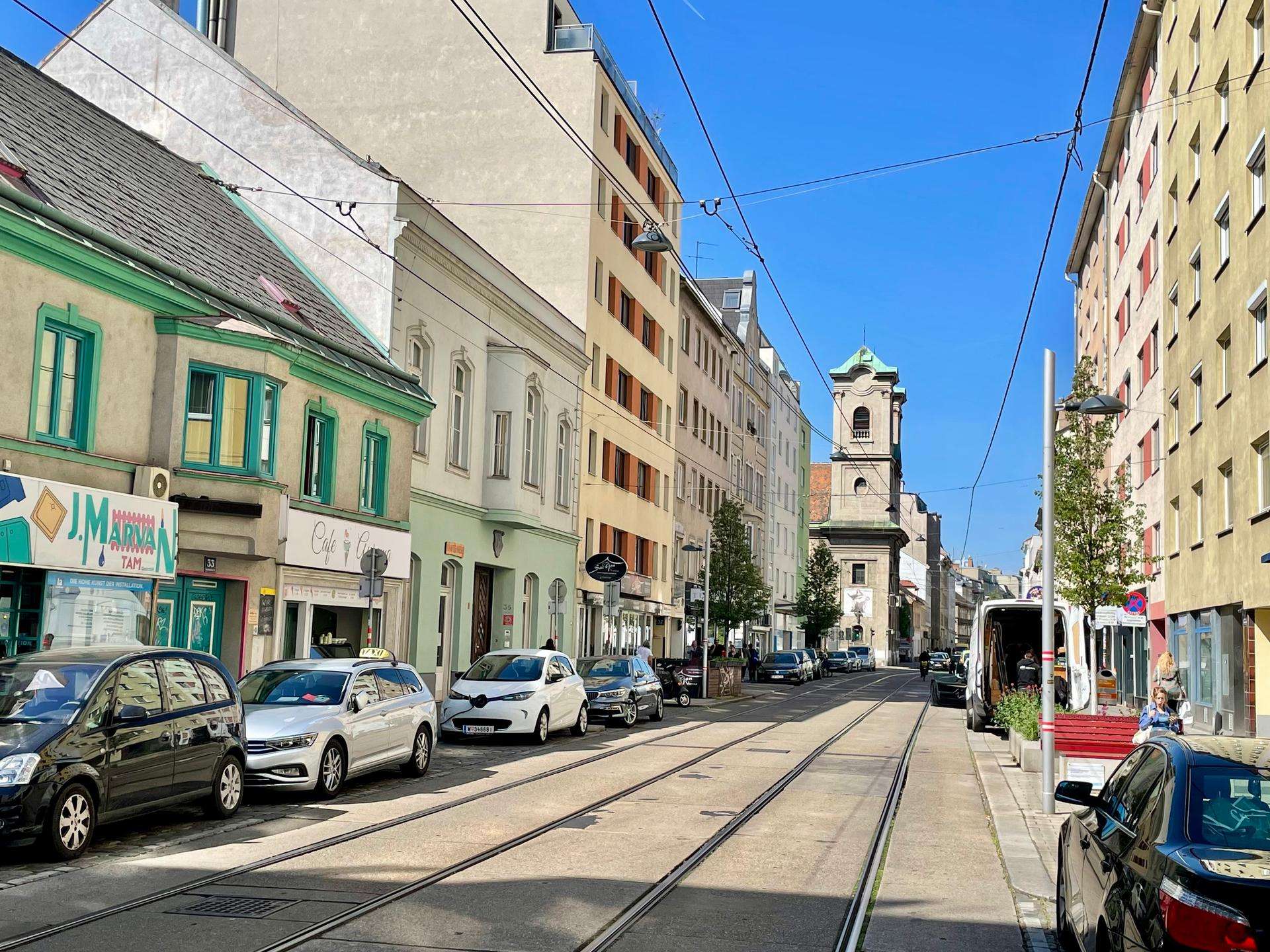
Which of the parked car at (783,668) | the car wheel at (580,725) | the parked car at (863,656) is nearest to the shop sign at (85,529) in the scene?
the car wheel at (580,725)

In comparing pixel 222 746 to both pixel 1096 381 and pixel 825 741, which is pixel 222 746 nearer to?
pixel 825 741

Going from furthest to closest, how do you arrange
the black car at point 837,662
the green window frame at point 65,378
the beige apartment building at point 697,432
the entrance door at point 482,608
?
1. the black car at point 837,662
2. the beige apartment building at point 697,432
3. the entrance door at point 482,608
4. the green window frame at point 65,378

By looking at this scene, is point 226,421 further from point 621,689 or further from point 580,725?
point 621,689

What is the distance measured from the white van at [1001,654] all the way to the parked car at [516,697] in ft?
27.4

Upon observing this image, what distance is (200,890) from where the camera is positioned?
30.0ft

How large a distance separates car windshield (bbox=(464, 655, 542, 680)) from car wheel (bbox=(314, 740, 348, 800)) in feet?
26.1

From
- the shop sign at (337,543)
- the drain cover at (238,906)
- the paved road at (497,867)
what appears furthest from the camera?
the shop sign at (337,543)

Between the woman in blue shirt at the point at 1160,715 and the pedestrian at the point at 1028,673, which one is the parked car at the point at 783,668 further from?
the woman in blue shirt at the point at 1160,715

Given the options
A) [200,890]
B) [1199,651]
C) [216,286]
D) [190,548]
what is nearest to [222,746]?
[200,890]

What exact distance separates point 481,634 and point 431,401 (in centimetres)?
757

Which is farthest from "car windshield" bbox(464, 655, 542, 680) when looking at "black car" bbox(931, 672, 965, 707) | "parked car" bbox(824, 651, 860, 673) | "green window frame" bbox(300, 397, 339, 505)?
"parked car" bbox(824, 651, 860, 673)

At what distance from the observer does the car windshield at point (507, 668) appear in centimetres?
2284

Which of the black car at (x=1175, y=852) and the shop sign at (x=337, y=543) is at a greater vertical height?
the shop sign at (x=337, y=543)

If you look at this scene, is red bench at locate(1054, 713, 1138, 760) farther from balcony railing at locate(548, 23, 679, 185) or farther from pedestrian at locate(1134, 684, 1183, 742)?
balcony railing at locate(548, 23, 679, 185)
